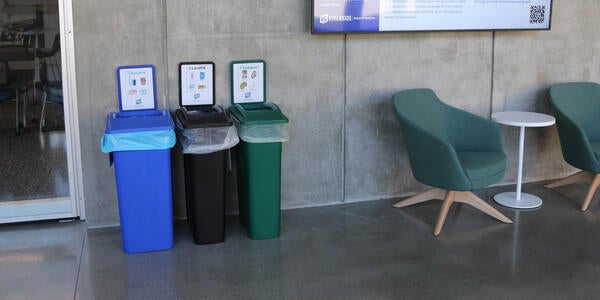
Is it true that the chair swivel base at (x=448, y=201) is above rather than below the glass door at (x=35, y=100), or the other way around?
below

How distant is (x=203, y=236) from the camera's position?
4.58 m

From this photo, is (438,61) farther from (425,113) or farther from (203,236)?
(203,236)

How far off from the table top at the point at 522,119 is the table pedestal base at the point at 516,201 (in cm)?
64

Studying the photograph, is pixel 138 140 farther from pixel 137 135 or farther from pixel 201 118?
pixel 201 118

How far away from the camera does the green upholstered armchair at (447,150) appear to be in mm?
4664

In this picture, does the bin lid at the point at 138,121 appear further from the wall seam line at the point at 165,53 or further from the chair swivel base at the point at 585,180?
the chair swivel base at the point at 585,180

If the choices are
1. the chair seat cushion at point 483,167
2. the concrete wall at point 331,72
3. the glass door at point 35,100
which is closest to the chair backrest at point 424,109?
the concrete wall at point 331,72

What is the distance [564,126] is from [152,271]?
328 cm

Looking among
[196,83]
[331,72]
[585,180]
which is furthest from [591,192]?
[196,83]

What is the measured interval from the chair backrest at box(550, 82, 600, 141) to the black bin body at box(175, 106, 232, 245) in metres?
2.84

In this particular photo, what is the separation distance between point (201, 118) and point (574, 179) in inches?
125

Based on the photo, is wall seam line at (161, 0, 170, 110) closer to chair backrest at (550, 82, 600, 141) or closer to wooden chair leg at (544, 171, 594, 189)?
chair backrest at (550, 82, 600, 141)

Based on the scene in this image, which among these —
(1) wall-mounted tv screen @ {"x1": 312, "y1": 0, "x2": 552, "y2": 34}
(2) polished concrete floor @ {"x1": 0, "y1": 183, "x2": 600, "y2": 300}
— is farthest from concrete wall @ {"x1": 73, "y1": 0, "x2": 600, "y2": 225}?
(2) polished concrete floor @ {"x1": 0, "y1": 183, "x2": 600, "y2": 300}

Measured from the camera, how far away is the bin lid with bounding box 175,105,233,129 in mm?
4383
